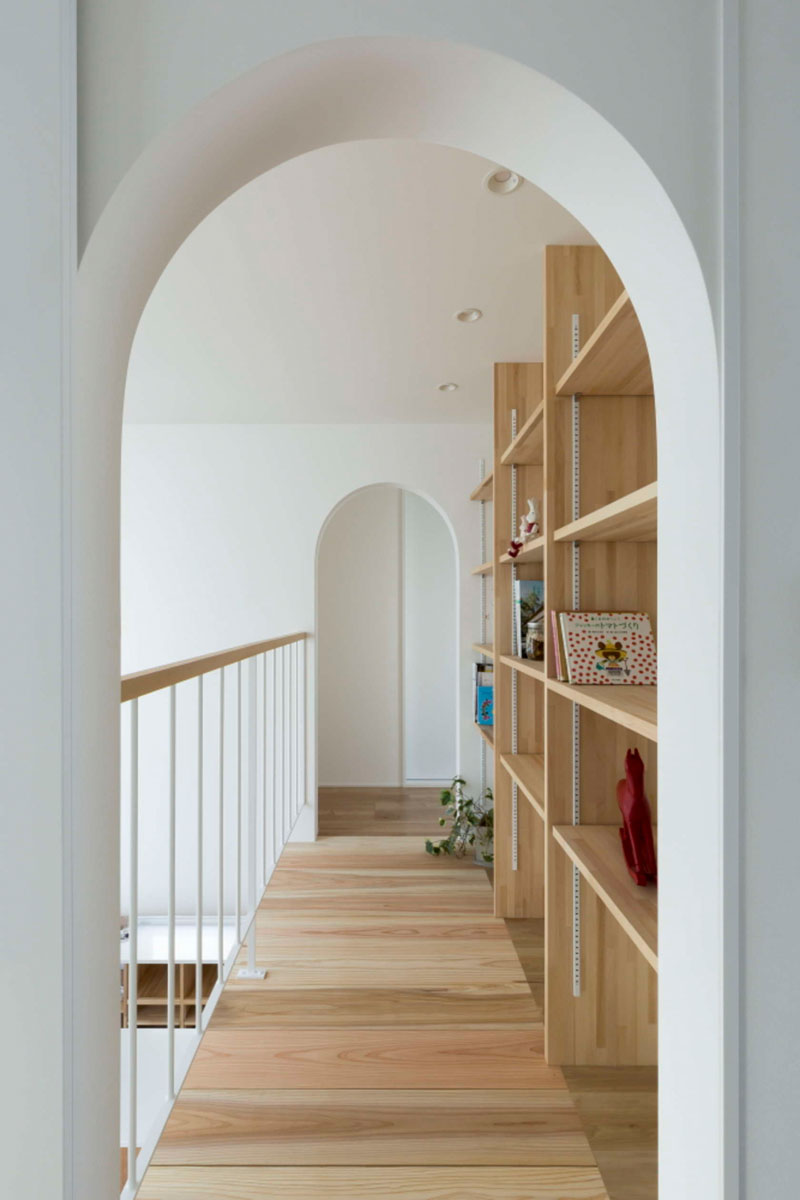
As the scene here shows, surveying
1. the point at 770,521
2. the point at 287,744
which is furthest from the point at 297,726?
the point at 770,521

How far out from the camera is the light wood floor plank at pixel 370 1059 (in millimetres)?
1781

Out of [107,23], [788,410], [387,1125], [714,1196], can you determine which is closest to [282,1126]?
[387,1125]

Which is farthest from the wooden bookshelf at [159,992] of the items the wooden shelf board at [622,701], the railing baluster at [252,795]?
the wooden shelf board at [622,701]

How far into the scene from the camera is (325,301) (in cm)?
251

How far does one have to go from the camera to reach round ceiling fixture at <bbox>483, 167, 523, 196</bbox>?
1.72 meters

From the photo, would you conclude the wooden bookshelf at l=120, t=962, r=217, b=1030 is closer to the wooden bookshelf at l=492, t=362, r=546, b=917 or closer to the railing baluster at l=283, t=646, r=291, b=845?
the railing baluster at l=283, t=646, r=291, b=845

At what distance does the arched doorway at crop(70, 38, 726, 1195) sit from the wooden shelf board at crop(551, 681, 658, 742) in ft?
0.51

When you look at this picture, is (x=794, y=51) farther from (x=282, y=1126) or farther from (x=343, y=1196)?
(x=282, y=1126)

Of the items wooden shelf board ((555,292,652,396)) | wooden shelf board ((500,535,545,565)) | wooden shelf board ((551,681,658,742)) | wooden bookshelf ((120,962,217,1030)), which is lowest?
wooden bookshelf ((120,962,217,1030))

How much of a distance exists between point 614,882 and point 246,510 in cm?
320

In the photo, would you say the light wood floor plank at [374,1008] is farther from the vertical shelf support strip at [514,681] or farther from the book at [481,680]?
→ the book at [481,680]

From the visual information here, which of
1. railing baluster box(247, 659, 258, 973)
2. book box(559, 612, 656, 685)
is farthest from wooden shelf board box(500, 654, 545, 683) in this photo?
railing baluster box(247, 659, 258, 973)

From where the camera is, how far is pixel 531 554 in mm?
2613

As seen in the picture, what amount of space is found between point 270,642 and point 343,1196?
1.60 metres
